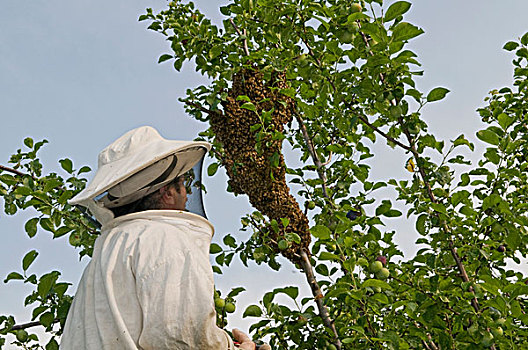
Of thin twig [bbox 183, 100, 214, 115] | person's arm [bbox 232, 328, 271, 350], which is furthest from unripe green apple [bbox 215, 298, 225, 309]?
thin twig [bbox 183, 100, 214, 115]

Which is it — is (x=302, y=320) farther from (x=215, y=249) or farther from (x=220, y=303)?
(x=215, y=249)

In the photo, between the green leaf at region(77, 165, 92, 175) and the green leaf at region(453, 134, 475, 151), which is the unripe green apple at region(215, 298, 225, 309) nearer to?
the green leaf at region(77, 165, 92, 175)

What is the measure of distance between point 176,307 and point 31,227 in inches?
65.8

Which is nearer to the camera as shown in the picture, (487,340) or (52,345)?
(487,340)

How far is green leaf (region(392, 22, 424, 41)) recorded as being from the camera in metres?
2.72

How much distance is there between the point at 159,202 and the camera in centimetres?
254

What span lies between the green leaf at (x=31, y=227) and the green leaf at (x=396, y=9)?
233cm

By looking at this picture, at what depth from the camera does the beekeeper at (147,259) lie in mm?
2115

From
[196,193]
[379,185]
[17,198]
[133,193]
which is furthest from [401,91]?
[17,198]

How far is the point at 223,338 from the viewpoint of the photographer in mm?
2213

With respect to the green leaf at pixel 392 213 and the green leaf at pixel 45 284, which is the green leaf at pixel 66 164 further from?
the green leaf at pixel 392 213

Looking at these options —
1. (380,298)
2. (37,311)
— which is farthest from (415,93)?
(37,311)

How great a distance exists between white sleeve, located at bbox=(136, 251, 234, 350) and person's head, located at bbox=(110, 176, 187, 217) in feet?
1.29

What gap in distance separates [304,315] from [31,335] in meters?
1.60
